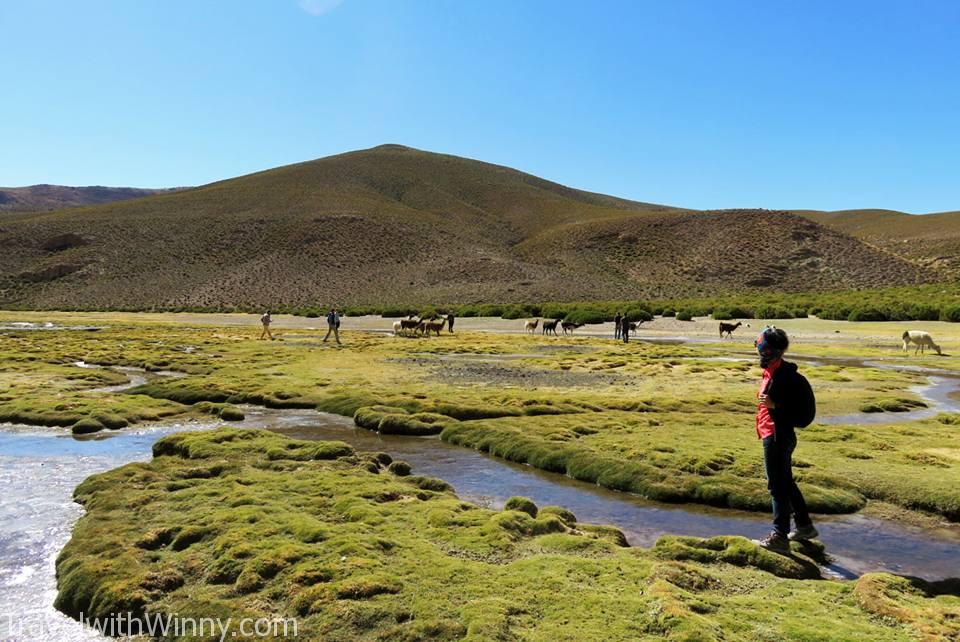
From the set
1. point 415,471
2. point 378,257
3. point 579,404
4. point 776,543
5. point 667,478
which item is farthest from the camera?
point 378,257

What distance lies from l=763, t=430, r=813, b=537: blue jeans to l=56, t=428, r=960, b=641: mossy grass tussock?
1.39 ft

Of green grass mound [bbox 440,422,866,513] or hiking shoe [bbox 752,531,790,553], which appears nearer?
hiking shoe [bbox 752,531,790,553]

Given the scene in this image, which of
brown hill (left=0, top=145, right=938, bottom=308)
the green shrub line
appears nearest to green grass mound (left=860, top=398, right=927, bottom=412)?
the green shrub line

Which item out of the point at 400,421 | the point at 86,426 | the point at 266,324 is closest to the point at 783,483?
the point at 400,421

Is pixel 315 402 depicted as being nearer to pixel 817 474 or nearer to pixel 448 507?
pixel 448 507

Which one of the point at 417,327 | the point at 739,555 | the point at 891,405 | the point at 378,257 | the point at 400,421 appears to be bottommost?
the point at 400,421

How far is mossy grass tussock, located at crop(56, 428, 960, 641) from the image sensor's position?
7195 mm

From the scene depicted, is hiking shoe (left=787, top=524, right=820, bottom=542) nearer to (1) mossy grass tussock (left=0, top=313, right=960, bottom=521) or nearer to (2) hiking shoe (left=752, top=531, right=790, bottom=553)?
(2) hiking shoe (left=752, top=531, right=790, bottom=553)

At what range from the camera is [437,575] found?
8523 millimetres

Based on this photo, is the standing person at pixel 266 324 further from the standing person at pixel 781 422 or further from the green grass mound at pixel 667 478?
the standing person at pixel 781 422

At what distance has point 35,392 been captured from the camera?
2608 cm

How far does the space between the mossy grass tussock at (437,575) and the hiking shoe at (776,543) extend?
0.14m

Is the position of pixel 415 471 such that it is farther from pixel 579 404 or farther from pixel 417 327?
pixel 417 327

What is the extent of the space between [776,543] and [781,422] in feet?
5.81
